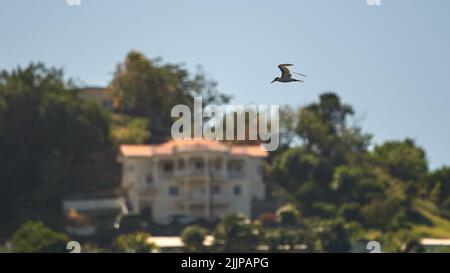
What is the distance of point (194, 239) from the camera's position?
63.6 metres

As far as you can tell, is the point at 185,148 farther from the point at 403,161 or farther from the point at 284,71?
the point at 284,71

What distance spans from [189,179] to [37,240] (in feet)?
51.0

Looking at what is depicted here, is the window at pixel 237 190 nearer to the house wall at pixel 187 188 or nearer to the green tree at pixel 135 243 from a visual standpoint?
the house wall at pixel 187 188

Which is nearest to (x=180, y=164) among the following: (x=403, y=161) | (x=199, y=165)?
(x=199, y=165)

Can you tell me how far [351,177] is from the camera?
7494 centimetres

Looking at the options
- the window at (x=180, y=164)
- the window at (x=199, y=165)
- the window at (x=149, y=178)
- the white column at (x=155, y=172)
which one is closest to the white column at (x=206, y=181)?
the window at (x=199, y=165)

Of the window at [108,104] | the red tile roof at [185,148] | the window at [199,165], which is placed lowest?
the window at [199,165]

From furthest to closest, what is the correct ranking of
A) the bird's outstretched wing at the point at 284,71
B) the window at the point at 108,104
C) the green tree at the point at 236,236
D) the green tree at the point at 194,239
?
the window at the point at 108,104 < the green tree at the point at 194,239 < the green tree at the point at 236,236 < the bird's outstretched wing at the point at 284,71

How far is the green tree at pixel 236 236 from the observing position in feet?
206

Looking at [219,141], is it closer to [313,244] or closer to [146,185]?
[146,185]

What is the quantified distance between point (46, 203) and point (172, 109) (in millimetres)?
11365

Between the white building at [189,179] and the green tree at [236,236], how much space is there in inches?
401
